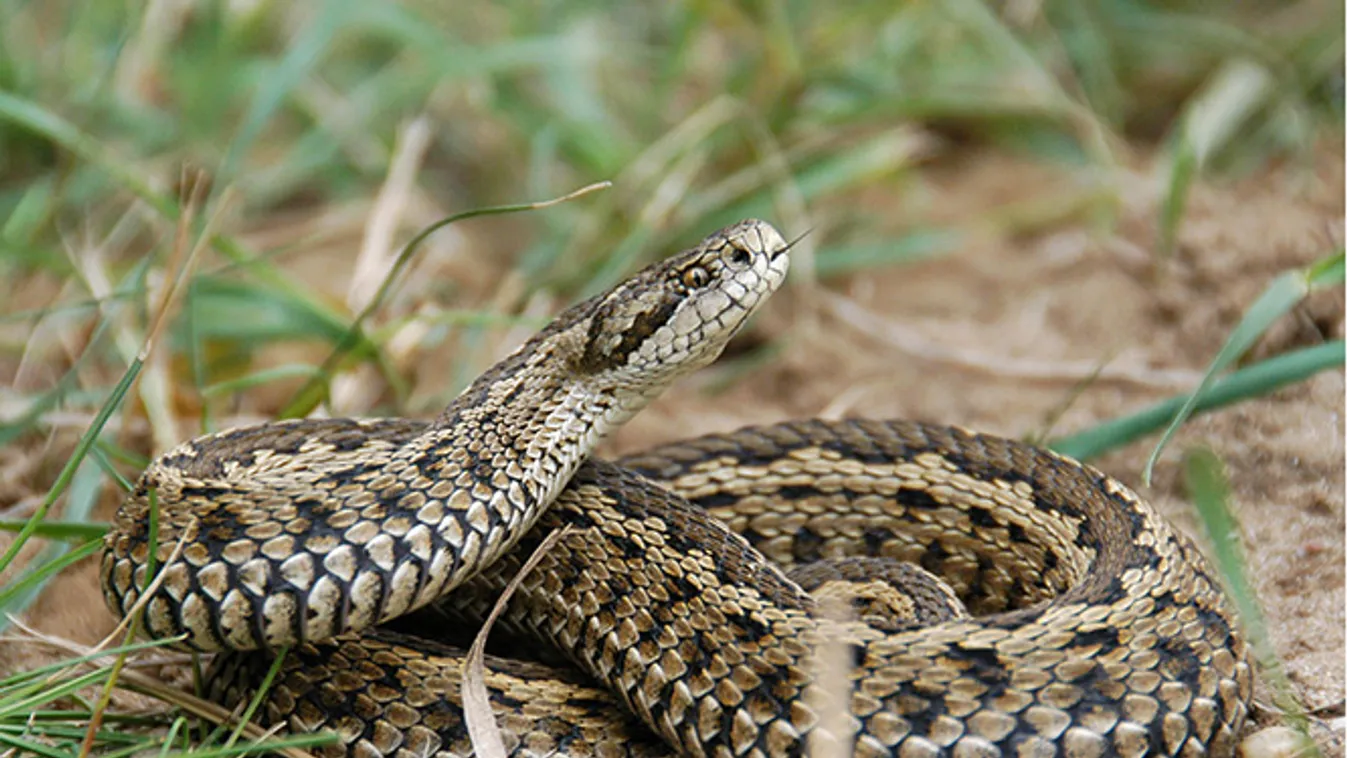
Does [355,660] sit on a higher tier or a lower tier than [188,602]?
lower

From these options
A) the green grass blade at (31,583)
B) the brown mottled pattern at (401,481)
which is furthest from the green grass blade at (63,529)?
the brown mottled pattern at (401,481)

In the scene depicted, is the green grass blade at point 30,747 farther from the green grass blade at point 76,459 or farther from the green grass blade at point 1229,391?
the green grass blade at point 1229,391

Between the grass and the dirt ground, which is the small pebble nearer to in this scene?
the dirt ground

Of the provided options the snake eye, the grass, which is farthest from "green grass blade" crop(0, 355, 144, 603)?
the grass

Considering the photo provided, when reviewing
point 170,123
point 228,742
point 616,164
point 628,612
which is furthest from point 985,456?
point 170,123

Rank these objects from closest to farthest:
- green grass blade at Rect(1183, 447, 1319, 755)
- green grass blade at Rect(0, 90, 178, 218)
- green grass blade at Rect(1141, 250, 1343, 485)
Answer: green grass blade at Rect(1183, 447, 1319, 755) → green grass blade at Rect(1141, 250, 1343, 485) → green grass blade at Rect(0, 90, 178, 218)

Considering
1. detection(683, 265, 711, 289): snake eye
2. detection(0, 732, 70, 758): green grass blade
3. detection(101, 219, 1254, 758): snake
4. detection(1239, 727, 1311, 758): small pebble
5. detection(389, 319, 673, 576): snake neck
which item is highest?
detection(683, 265, 711, 289): snake eye

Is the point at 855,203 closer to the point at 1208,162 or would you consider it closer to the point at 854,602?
the point at 1208,162

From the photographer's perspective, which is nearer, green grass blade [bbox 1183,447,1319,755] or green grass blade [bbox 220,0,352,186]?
green grass blade [bbox 1183,447,1319,755]
